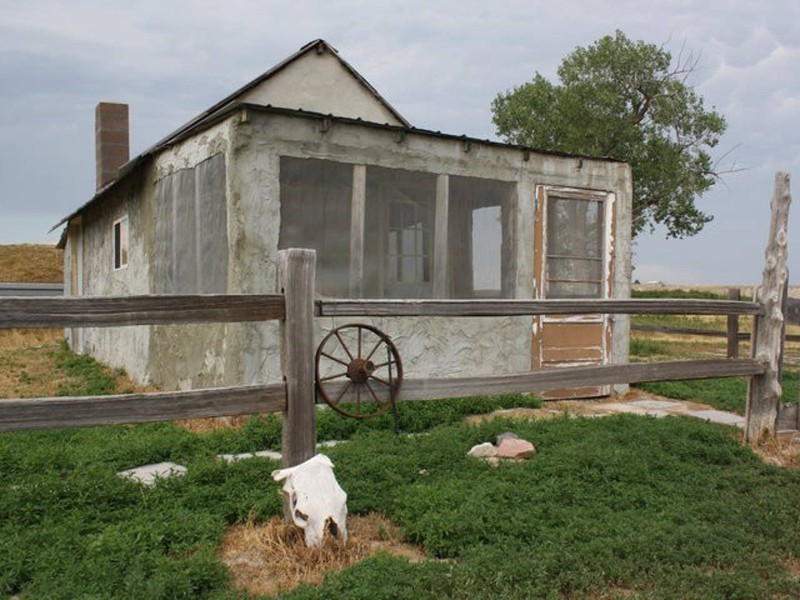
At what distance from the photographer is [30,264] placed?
32125 millimetres

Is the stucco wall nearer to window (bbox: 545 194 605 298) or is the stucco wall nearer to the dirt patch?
window (bbox: 545 194 605 298)

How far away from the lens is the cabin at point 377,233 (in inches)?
291

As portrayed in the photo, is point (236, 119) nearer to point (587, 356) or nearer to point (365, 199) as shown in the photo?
point (365, 199)

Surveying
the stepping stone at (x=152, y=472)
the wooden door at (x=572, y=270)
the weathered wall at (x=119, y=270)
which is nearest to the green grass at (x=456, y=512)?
the stepping stone at (x=152, y=472)

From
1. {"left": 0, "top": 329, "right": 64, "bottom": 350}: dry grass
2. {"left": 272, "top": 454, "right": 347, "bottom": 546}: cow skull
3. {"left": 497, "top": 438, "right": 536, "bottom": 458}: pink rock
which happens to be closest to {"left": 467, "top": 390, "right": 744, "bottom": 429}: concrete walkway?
{"left": 497, "top": 438, "right": 536, "bottom": 458}: pink rock

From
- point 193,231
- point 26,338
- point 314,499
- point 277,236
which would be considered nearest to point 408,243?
point 277,236

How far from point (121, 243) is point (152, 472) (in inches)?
302

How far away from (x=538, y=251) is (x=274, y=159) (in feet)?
12.4

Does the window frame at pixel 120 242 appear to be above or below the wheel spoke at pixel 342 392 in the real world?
above

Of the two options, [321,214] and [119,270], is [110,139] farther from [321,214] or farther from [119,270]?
[321,214]

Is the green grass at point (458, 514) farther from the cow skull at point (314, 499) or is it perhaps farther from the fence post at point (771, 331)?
the fence post at point (771, 331)

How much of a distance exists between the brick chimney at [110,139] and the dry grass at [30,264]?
15.7 meters

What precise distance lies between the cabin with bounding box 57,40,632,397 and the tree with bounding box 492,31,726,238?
56.9 ft

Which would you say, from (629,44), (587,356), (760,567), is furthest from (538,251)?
(629,44)
